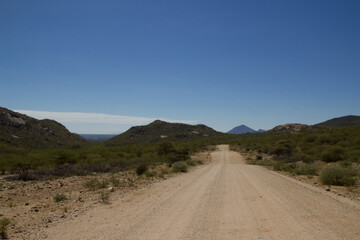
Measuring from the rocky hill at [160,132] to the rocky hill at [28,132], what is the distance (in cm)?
3145

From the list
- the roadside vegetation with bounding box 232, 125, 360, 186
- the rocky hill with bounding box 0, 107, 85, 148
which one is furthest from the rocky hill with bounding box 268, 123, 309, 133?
the rocky hill with bounding box 0, 107, 85, 148

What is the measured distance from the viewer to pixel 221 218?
26.1 ft

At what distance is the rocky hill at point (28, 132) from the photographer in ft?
186

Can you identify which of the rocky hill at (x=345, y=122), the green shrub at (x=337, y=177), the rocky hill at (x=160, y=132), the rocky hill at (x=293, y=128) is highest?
the rocky hill at (x=345, y=122)

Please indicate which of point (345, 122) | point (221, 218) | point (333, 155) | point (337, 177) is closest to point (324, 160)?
point (333, 155)

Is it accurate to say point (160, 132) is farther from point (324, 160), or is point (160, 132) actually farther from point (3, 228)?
point (3, 228)

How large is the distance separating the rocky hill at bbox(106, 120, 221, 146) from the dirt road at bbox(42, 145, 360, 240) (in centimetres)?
9494

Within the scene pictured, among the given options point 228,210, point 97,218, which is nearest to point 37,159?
point 97,218

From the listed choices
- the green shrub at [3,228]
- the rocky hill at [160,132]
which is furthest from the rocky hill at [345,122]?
the green shrub at [3,228]

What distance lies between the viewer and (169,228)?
7.11m

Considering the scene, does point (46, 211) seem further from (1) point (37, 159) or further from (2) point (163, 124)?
(2) point (163, 124)

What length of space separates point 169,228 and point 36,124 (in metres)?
80.6

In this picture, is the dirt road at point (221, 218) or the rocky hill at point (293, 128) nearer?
the dirt road at point (221, 218)

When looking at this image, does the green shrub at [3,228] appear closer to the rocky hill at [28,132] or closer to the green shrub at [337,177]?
the green shrub at [337,177]
